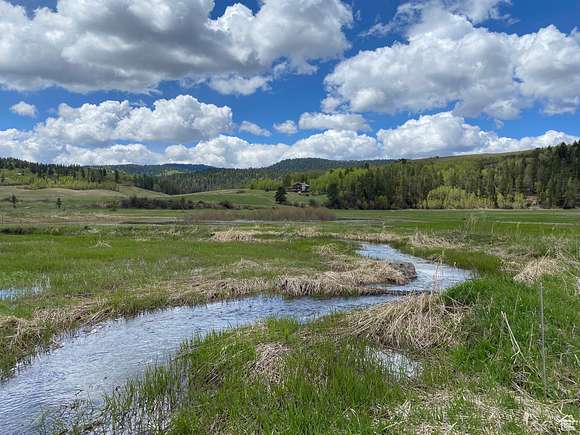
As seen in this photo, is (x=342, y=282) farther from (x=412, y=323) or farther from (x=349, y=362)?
(x=349, y=362)

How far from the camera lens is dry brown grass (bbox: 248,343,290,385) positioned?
8383 mm

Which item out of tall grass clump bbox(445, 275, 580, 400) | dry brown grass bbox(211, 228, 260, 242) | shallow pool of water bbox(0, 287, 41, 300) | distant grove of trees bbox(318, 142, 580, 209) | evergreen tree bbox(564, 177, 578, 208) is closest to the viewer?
tall grass clump bbox(445, 275, 580, 400)

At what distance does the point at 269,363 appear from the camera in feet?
29.5

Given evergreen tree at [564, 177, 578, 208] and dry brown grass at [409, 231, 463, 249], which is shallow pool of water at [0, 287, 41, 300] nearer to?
dry brown grass at [409, 231, 463, 249]

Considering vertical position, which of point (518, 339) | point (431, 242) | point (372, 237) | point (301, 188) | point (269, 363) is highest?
point (301, 188)

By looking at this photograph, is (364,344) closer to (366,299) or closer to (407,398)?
(407,398)

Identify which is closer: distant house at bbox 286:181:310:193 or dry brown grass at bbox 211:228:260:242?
dry brown grass at bbox 211:228:260:242

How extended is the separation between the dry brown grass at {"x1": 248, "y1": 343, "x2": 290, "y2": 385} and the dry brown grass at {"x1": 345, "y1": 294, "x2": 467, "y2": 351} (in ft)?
8.36

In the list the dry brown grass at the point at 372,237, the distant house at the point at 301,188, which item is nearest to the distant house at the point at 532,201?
the distant house at the point at 301,188

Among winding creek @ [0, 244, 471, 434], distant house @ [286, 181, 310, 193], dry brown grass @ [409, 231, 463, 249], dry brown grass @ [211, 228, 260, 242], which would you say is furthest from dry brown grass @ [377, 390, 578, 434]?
distant house @ [286, 181, 310, 193]

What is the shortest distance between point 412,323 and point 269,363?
172 inches

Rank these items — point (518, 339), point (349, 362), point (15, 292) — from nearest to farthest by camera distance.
→ point (518, 339), point (349, 362), point (15, 292)

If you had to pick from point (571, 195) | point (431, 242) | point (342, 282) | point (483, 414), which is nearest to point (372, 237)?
point (431, 242)

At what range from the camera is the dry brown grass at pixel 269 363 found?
27.5ft
